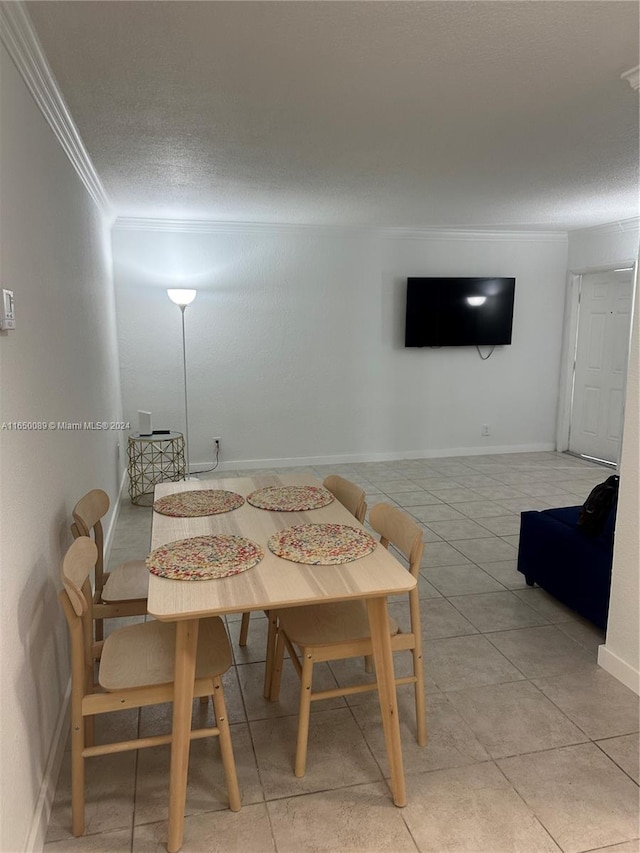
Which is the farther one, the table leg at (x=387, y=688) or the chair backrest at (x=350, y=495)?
the chair backrest at (x=350, y=495)

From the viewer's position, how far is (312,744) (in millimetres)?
2074

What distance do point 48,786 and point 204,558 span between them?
2.74 feet

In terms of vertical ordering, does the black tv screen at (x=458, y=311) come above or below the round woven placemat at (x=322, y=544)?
above

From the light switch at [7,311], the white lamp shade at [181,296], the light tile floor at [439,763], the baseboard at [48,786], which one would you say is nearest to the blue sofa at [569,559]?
the light tile floor at [439,763]

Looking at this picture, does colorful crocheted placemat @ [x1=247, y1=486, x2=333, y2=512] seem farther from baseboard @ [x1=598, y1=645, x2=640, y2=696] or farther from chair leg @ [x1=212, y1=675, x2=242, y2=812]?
baseboard @ [x1=598, y1=645, x2=640, y2=696]

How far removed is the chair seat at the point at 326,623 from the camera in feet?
6.31

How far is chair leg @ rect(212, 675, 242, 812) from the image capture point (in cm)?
173

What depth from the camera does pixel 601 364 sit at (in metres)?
6.09

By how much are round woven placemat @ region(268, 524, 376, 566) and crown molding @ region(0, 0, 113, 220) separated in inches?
68.0

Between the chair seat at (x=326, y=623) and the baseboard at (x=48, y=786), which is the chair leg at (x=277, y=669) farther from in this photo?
the baseboard at (x=48, y=786)

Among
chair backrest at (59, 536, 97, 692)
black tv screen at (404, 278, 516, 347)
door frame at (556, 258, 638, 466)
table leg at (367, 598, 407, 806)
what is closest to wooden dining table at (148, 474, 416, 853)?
table leg at (367, 598, 407, 806)

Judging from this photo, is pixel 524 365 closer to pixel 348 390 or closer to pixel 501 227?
pixel 501 227

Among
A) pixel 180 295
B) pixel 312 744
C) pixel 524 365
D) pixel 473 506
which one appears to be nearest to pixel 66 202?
pixel 180 295

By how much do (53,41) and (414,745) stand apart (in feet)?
8.78
